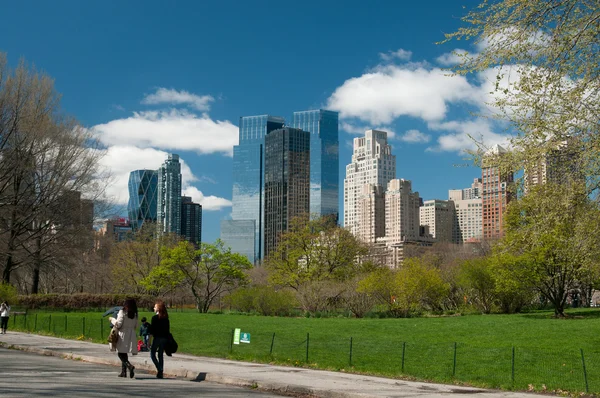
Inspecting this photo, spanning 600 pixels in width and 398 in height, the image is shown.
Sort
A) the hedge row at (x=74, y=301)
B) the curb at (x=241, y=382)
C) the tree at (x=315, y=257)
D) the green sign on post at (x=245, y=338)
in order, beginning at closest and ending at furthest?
the curb at (x=241, y=382) < the green sign on post at (x=245, y=338) < the hedge row at (x=74, y=301) < the tree at (x=315, y=257)

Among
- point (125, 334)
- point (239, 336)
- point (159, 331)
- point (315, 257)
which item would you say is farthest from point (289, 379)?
point (315, 257)

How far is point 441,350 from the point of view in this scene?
2272 cm

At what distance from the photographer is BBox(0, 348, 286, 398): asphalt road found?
12.4 m

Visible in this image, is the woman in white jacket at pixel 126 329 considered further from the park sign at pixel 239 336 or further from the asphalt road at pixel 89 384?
the park sign at pixel 239 336

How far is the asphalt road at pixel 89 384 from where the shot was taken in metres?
12.4

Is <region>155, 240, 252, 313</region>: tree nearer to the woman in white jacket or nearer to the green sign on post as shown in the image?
the green sign on post

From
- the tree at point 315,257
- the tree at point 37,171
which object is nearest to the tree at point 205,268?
the tree at point 315,257

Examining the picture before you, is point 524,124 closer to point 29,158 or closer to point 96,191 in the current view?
point 29,158

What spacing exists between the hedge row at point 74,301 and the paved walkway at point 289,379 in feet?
112

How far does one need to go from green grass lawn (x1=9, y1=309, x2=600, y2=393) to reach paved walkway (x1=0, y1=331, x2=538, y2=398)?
5.76 ft

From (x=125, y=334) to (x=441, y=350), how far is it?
11894 millimetres

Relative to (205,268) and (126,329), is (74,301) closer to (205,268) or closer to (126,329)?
→ (205,268)

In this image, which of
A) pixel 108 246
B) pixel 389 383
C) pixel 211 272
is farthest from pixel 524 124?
pixel 108 246

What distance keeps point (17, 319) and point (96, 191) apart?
1168cm
